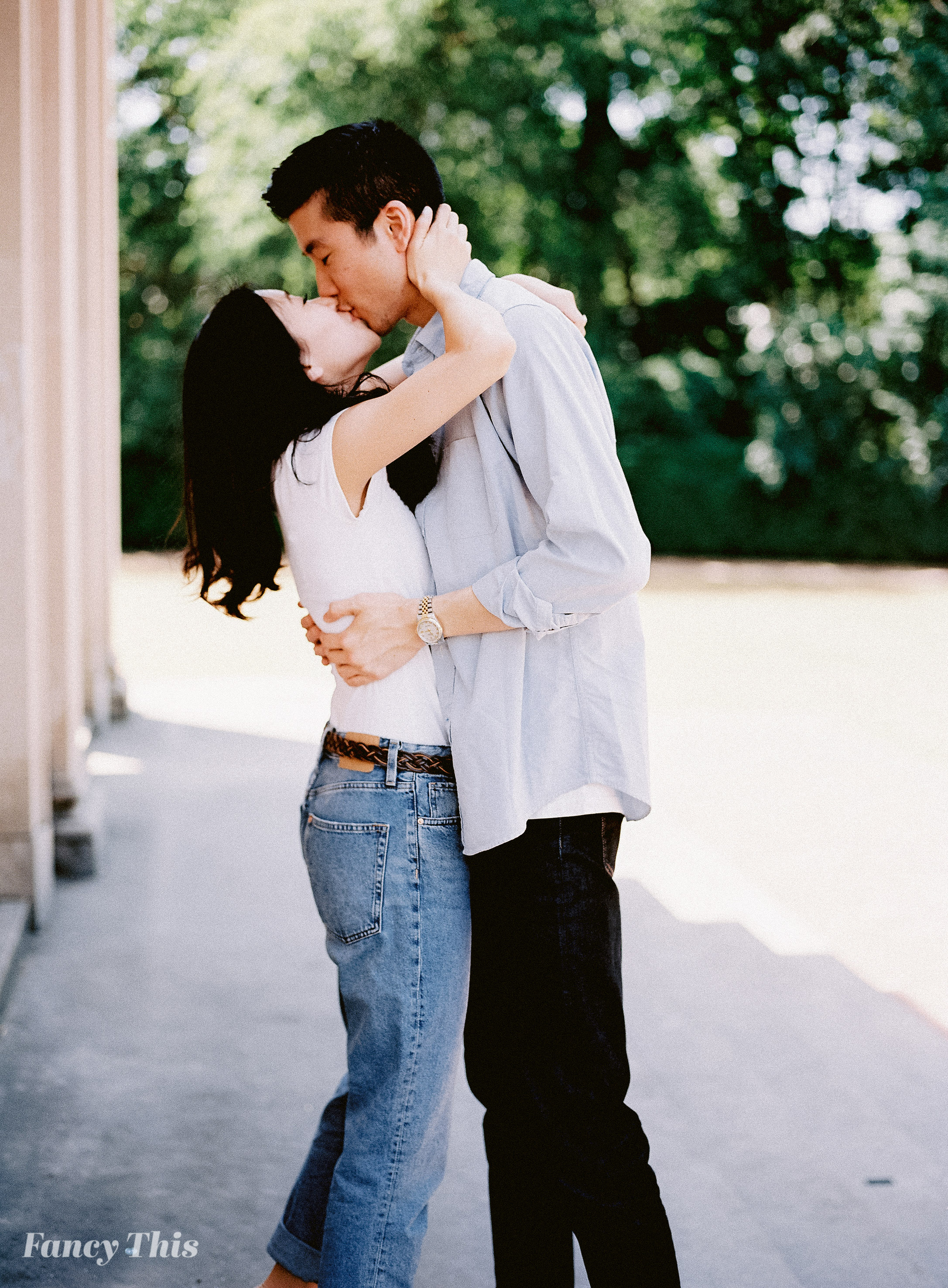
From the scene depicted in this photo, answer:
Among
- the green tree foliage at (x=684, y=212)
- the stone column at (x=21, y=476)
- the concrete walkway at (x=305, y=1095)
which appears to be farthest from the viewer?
the green tree foliage at (x=684, y=212)

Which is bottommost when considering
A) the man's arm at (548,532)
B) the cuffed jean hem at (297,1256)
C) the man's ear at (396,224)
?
the cuffed jean hem at (297,1256)

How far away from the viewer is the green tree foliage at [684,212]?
74.3 ft

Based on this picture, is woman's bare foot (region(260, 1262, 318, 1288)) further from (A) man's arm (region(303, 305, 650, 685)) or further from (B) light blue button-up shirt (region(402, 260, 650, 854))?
(A) man's arm (region(303, 305, 650, 685))

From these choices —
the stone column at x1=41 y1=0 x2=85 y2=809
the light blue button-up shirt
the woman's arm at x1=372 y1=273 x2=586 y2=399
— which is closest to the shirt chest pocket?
the light blue button-up shirt

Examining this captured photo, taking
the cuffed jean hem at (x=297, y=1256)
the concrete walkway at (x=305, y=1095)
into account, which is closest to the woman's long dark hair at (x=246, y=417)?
the cuffed jean hem at (x=297, y=1256)

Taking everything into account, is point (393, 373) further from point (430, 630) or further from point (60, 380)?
point (60, 380)

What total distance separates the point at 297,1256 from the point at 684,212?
24.5 m

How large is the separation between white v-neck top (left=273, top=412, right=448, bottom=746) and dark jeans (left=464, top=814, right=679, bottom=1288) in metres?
0.24

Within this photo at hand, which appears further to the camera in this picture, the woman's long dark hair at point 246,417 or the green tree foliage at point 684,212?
the green tree foliage at point 684,212

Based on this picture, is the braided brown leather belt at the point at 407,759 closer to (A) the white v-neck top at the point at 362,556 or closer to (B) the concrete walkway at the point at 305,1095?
(A) the white v-neck top at the point at 362,556

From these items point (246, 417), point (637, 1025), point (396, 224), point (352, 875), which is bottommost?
point (637, 1025)

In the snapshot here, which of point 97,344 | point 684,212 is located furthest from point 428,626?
point 684,212

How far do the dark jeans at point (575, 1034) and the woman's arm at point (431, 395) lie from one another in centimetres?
60

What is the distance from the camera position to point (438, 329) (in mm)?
2035
